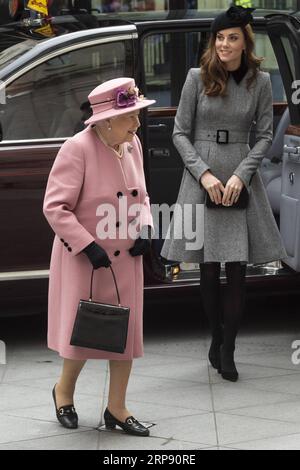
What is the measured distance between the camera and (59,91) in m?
A: 6.67

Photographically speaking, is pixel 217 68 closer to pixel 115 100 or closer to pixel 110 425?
pixel 115 100

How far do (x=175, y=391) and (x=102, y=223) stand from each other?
123cm

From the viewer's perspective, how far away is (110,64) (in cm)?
672

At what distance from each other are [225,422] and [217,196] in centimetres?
115

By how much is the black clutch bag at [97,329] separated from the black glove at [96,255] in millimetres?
166

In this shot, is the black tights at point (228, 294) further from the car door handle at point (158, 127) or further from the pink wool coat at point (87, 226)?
the car door handle at point (158, 127)

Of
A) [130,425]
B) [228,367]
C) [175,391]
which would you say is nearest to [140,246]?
[130,425]

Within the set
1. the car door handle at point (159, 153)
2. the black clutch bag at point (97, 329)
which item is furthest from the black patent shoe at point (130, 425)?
the car door handle at point (159, 153)

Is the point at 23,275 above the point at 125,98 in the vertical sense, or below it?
below

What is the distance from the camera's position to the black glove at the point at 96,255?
5.09m

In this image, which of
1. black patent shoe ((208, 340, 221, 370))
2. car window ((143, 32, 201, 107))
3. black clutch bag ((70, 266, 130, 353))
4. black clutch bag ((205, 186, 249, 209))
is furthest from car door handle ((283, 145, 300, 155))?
black clutch bag ((70, 266, 130, 353))

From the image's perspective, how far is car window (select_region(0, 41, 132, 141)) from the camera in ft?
21.6

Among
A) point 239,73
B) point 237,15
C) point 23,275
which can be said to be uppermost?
point 237,15
